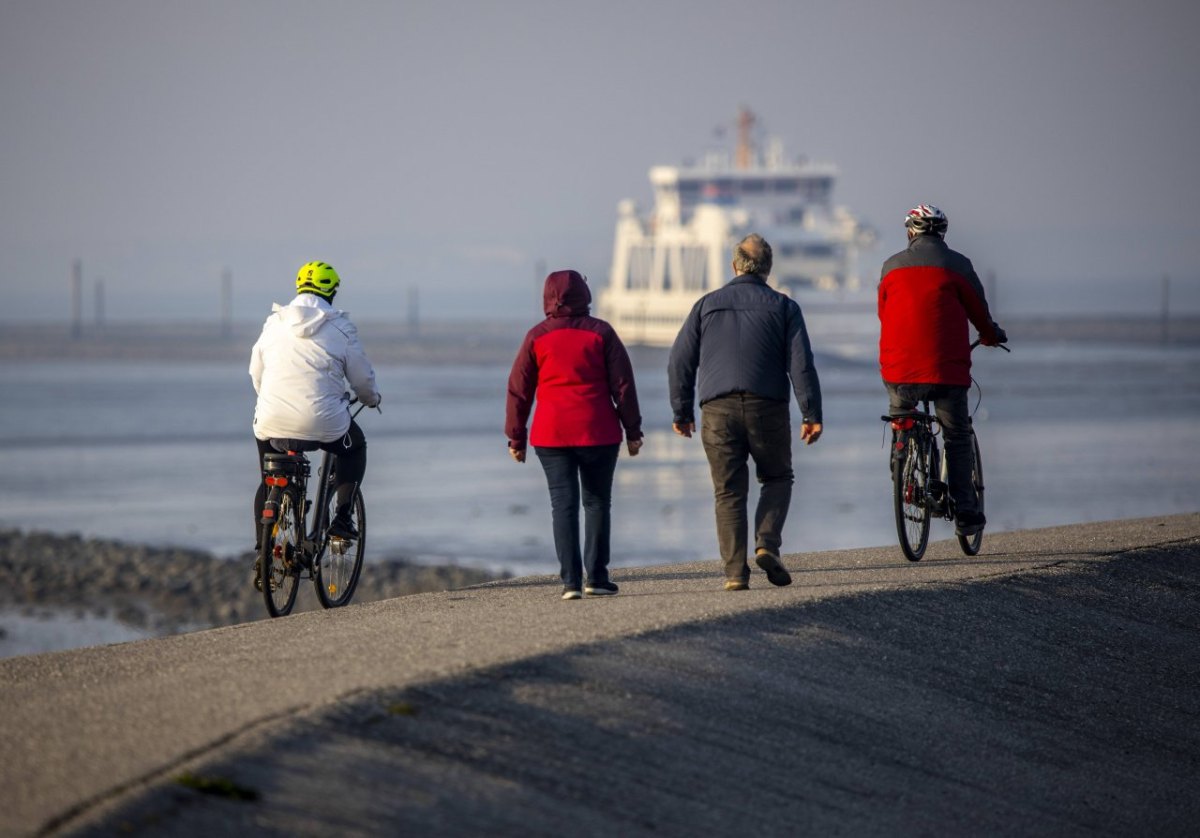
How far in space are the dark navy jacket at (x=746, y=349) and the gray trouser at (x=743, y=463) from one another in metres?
A: 0.07

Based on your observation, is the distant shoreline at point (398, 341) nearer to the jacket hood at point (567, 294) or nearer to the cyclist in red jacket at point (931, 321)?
the cyclist in red jacket at point (931, 321)

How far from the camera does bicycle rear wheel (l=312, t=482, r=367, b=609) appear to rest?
25.4ft

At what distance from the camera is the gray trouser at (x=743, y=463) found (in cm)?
718

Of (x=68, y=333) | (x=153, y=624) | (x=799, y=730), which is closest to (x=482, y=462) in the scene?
(x=153, y=624)

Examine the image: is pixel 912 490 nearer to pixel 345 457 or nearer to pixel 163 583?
pixel 345 457

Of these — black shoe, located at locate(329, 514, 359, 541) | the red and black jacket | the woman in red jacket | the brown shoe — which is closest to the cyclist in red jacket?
the red and black jacket

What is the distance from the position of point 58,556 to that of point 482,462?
11269 mm

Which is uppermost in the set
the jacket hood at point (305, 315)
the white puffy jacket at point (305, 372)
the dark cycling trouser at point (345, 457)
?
the jacket hood at point (305, 315)

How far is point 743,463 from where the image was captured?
734cm

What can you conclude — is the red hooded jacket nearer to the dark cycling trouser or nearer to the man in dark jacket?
the man in dark jacket

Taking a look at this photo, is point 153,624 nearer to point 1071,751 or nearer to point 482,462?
point 1071,751

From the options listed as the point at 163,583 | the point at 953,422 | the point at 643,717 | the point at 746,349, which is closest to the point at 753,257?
the point at 746,349

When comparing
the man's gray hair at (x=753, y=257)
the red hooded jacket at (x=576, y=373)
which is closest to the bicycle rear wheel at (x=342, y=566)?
the red hooded jacket at (x=576, y=373)

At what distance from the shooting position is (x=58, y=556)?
1827 centimetres
